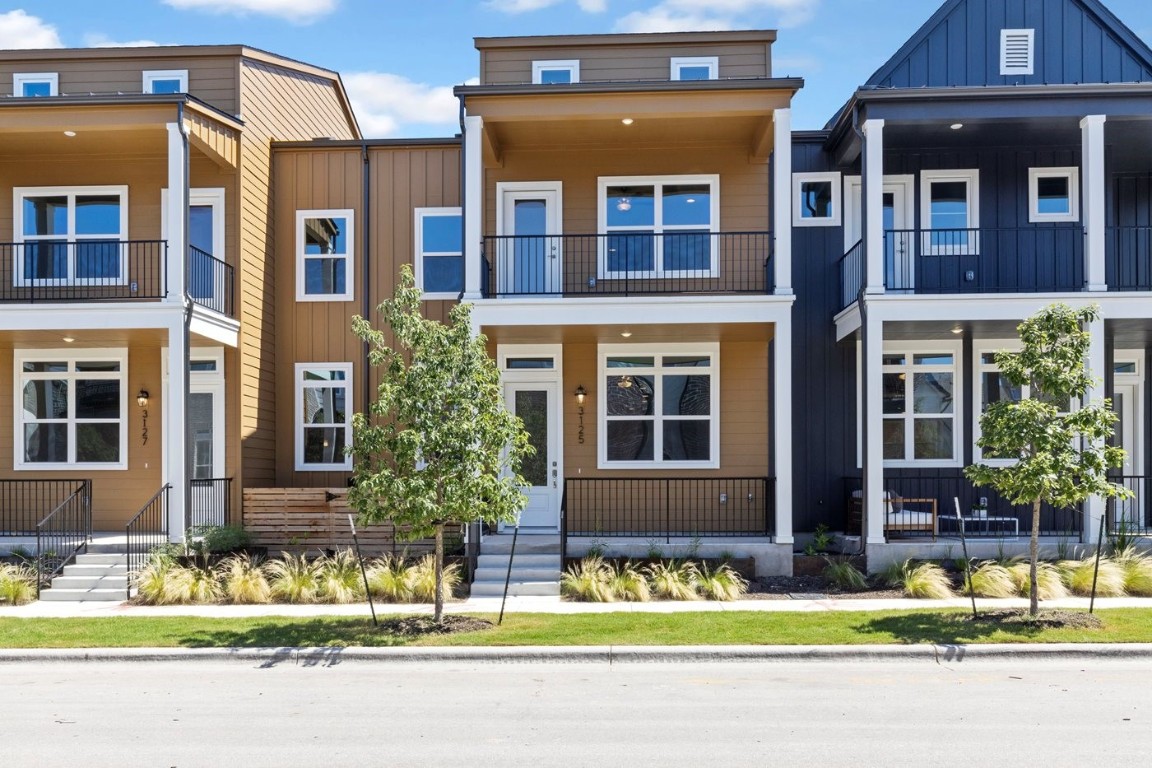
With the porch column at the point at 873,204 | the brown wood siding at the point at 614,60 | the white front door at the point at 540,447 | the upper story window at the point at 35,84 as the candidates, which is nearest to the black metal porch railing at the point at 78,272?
the upper story window at the point at 35,84

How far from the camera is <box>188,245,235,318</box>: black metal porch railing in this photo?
15672mm

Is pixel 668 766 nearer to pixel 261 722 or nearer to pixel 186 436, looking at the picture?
pixel 261 722

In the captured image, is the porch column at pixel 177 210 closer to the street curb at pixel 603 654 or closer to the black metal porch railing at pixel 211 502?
the black metal porch railing at pixel 211 502

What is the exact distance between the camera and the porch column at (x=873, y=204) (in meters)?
14.4

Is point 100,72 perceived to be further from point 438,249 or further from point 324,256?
point 438,249

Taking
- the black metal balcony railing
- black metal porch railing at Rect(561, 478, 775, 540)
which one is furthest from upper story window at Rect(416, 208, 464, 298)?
black metal porch railing at Rect(561, 478, 775, 540)

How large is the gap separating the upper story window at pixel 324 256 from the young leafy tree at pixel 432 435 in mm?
6443

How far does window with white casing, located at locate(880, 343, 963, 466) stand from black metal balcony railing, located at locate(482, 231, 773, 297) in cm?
274

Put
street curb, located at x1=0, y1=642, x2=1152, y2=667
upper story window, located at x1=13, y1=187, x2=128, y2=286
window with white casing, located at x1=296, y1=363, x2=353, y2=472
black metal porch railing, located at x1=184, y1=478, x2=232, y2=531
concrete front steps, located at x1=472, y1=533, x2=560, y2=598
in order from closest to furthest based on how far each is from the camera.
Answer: street curb, located at x1=0, y1=642, x2=1152, y2=667
concrete front steps, located at x1=472, y1=533, x2=560, y2=598
black metal porch railing, located at x1=184, y1=478, x2=232, y2=531
upper story window, located at x1=13, y1=187, x2=128, y2=286
window with white casing, located at x1=296, y1=363, x2=353, y2=472

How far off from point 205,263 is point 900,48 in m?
11.7

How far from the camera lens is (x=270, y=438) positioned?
1702 centimetres

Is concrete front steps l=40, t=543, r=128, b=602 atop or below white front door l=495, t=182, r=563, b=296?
below

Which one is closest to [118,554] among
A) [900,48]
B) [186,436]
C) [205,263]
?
[186,436]

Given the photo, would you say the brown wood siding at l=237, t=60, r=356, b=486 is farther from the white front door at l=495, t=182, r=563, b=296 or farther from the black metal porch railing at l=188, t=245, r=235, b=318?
the white front door at l=495, t=182, r=563, b=296
